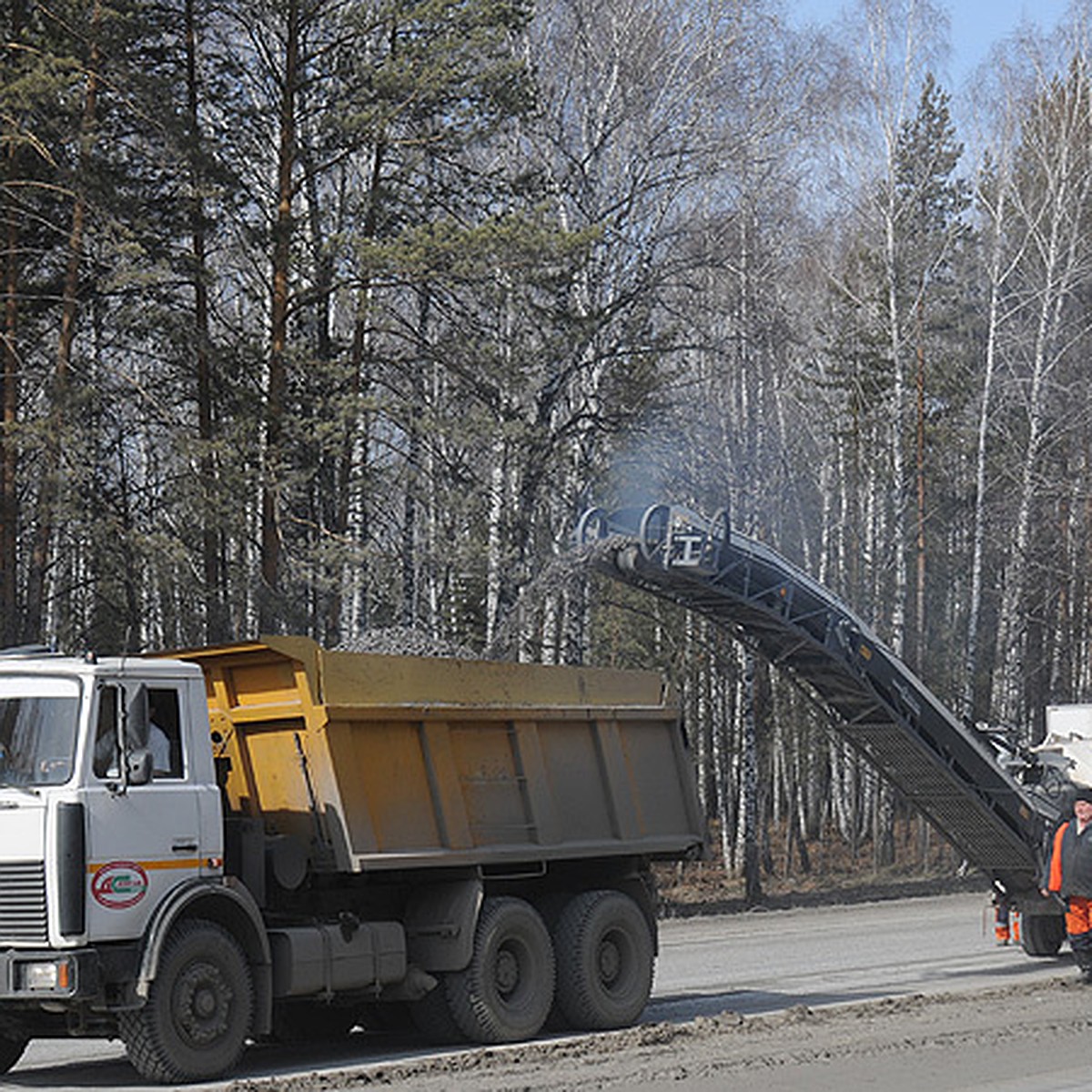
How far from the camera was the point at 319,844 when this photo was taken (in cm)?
1186

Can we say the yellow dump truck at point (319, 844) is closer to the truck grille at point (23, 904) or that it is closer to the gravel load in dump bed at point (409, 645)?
the truck grille at point (23, 904)

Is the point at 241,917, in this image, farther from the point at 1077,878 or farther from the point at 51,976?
the point at 1077,878

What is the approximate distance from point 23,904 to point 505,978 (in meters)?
3.73

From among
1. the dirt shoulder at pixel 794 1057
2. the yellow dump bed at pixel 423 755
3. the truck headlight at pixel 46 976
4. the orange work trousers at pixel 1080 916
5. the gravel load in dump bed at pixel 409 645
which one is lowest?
the dirt shoulder at pixel 794 1057

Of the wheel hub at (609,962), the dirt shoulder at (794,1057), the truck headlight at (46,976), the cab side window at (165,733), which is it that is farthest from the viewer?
the wheel hub at (609,962)

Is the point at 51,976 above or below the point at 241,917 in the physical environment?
below

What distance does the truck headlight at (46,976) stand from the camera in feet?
33.5

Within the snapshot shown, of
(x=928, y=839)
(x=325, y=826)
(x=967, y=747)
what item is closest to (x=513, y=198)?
(x=967, y=747)

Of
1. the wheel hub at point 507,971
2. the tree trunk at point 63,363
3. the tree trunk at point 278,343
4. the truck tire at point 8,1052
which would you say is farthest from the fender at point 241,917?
the tree trunk at point 278,343

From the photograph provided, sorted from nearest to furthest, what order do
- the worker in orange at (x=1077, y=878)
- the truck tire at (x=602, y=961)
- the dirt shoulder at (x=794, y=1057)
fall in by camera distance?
the dirt shoulder at (x=794, y=1057) < the truck tire at (x=602, y=961) < the worker in orange at (x=1077, y=878)

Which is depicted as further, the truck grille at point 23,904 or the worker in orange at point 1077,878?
the worker in orange at point 1077,878

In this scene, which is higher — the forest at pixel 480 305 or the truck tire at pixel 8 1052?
the forest at pixel 480 305

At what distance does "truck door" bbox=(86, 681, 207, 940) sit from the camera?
10.5m

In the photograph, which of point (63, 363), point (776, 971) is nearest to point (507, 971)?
point (776, 971)
